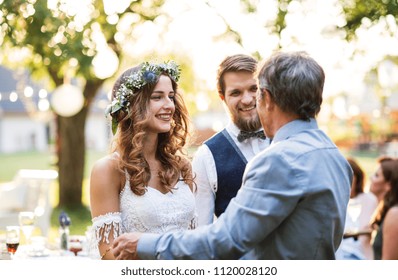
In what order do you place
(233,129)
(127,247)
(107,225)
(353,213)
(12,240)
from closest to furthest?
(127,247), (107,225), (233,129), (12,240), (353,213)

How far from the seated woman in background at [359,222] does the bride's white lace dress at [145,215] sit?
76.6 inches

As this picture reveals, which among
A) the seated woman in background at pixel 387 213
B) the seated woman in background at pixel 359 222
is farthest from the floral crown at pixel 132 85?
the seated woman in background at pixel 359 222

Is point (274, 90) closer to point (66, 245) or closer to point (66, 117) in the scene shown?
point (66, 245)

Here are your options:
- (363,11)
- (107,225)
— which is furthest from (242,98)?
(363,11)

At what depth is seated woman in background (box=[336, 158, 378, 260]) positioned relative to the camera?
482cm

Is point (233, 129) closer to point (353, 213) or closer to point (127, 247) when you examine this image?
point (127, 247)

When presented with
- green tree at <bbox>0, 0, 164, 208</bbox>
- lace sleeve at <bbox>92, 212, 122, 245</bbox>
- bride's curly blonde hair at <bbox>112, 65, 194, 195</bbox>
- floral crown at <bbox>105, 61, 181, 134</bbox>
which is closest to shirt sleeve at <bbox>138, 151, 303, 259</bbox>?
lace sleeve at <bbox>92, 212, 122, 245</bbox>

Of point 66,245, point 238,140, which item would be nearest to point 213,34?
point 66,245

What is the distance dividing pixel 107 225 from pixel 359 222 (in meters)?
3.43

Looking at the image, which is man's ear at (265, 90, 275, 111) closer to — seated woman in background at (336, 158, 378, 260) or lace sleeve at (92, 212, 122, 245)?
lace sleeve at (92, 212, 122, 245)

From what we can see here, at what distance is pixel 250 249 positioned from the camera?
6.64ft

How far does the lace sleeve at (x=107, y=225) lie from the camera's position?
2736 millimetres

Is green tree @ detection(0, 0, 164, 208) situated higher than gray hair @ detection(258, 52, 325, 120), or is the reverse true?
green tree @ detection(0, 0, 164, 208)

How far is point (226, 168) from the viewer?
3.11 m
